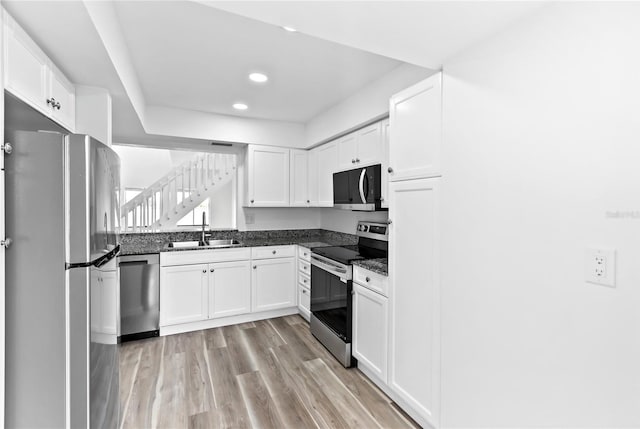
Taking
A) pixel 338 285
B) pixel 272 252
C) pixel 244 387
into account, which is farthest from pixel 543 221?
pixel 272 252

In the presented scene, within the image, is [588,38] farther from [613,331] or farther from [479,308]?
[479,308]

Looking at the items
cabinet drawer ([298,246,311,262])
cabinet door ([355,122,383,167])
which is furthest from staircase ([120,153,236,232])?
cabinet door ([355,122,383,167])

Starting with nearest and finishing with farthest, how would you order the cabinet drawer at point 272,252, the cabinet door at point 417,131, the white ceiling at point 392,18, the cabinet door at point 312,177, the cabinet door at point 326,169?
the white ceiling at point 392,18, the cabinet door at point 417,131, the cabinet door at point 326,169, the cabinet drawer at point 272,252, the cabinet door at point 312,177

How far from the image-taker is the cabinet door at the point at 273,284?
11.5 feet

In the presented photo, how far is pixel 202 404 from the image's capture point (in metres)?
2.04

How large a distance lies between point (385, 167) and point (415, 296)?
1139 mm

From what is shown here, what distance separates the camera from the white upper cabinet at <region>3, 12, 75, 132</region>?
1.17 meters

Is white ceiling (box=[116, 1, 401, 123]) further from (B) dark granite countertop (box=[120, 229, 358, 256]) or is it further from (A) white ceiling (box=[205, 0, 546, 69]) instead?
(B) dark granite countertop (box=[120, 229, 358, 256])

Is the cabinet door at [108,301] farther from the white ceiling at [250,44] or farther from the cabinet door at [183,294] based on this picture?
the cabinet door at [183,294]

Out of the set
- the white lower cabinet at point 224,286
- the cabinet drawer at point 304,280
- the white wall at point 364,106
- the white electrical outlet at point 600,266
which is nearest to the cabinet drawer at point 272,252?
the white lower cabinet at point 224,286

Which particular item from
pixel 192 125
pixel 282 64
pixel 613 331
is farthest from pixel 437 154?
pixel 192 125

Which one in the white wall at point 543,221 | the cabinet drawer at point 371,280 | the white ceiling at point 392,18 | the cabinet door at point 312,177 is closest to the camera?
the white wall at point 543,221

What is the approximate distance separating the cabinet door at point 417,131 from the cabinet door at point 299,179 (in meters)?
2.00

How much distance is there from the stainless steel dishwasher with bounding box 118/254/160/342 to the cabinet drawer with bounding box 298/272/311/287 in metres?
1.47
